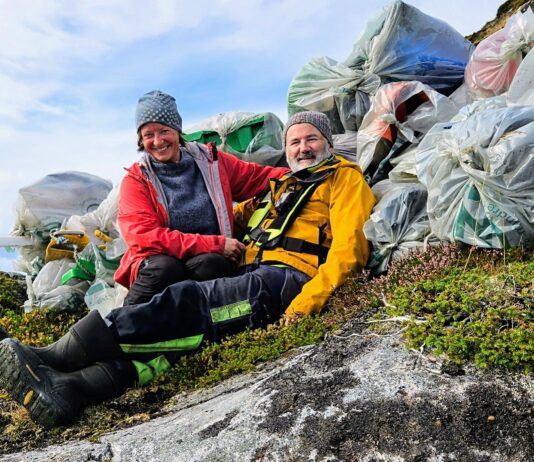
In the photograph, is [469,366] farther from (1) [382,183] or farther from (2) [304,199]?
(1) [382,183]

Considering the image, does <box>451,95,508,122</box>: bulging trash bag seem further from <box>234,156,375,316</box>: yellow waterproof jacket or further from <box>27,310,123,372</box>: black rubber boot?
<box>27,310,123,372</box>: black rubber boot

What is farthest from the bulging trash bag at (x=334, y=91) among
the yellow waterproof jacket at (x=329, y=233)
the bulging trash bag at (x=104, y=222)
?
the bulging trash bag at (x=104, y=222)

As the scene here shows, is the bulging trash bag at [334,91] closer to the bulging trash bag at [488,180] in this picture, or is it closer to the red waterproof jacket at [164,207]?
the red waterproof jacket at [164,207]

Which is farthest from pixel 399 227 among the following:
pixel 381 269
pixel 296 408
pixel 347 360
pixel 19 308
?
pixel 19 308

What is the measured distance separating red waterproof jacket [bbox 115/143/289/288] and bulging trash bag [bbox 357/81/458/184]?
79cm

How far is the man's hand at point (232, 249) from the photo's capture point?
4742 mm

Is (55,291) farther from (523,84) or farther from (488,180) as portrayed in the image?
(523,84)

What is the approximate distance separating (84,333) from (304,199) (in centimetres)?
188

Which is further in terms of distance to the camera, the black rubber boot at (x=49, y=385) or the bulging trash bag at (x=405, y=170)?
the bulging trash bag at (x=405, y=170)

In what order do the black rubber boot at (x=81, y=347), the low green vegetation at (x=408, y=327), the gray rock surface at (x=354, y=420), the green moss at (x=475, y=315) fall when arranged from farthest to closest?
the black rubber boot at (x=81, y=347) < the low green vegetation at (x=408, y=327) < the green moss at (x=475, y=315) < the gray rock surface at (x=354, y=420)

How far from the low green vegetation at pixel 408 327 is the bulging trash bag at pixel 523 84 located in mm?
1272

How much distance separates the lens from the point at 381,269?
14.5 ft

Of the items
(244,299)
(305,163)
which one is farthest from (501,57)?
(244,299)

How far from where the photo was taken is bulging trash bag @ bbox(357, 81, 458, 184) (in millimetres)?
5270
